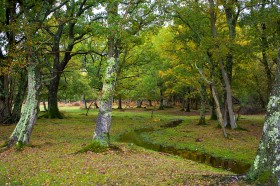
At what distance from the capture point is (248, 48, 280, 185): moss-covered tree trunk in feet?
27.9

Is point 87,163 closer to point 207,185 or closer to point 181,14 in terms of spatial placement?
point 207,185

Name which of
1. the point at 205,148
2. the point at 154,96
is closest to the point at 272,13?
the point at 205,148

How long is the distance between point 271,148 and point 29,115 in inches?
504

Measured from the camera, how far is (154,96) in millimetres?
51656

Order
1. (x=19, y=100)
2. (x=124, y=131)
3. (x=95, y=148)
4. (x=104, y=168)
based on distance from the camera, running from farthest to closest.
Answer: (x=19, y=100), (x=124, y=131), (x=95, y=148), (x=104, y=168)

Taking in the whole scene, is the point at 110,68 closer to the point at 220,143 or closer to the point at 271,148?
the point at 271,148

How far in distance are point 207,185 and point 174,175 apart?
6.26ft

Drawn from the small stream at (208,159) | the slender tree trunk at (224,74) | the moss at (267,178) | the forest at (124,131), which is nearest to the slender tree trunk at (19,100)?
the forest at (124,131)

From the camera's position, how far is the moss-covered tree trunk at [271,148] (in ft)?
27.9

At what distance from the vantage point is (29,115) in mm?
15852

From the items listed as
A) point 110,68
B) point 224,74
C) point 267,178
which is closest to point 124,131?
point 224,74

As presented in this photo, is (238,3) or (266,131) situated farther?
(238,3)

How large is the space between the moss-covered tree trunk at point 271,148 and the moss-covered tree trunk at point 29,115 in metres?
12.3

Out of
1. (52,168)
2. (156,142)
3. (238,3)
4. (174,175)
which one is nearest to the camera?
(174,175)
